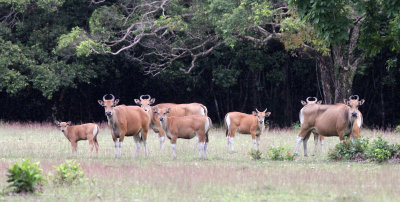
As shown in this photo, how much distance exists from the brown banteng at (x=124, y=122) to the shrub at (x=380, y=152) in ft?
18.8

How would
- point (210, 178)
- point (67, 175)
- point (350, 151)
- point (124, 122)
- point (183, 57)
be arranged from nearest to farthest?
1. point (67, 175)
2. point (210, 178)
3. point (350, 151)
4. point (124, 122)
5. point (183, 57)

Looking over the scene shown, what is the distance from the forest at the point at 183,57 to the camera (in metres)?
25.5

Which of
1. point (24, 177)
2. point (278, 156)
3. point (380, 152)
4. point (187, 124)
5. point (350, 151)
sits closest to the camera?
point (24, 177)

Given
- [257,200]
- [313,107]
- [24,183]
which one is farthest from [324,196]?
[313,107]

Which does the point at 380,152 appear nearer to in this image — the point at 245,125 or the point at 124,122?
the point at 245,125

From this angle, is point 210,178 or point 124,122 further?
point 124,122

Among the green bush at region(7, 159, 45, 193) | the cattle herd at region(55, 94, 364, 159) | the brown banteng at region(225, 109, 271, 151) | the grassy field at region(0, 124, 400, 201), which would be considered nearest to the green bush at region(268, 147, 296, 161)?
the grassy field at region(0, 124, 400, 201)

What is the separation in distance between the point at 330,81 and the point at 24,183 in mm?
19210

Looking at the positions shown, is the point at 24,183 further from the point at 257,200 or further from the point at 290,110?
the point at 290,110

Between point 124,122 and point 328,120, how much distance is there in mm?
5337

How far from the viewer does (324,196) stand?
1038 cm

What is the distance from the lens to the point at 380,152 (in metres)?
15.0

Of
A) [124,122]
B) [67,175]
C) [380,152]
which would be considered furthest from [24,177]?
[380,152]

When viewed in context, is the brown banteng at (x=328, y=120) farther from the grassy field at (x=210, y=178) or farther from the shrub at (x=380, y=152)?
the shrub at (x=380, y=152)
